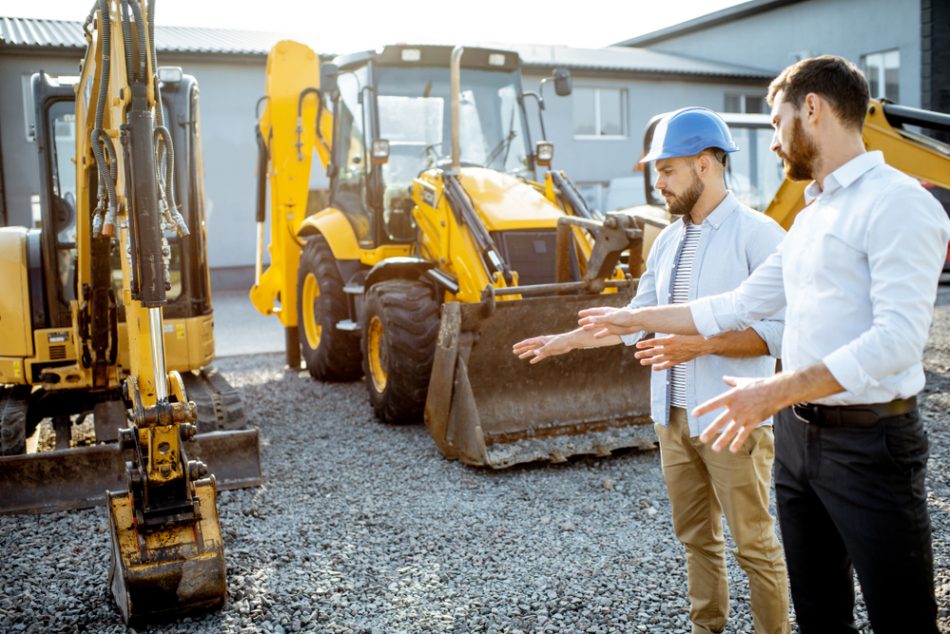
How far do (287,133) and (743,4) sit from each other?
68.9ft

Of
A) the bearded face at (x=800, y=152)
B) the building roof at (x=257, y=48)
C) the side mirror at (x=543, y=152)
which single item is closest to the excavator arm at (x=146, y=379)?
the bearded face at (x=800, y=152)

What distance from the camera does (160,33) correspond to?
20.8 m

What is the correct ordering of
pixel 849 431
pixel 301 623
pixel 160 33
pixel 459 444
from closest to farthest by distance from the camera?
1. pixel 849 431
2. pixel 301 623
3. pixel 459 444
4. pixel 160 33

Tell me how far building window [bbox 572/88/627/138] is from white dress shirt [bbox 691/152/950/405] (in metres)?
20.5

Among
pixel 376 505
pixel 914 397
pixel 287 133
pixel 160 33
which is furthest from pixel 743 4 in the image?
pixel 914 397

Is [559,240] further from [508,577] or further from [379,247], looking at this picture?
[508,577]

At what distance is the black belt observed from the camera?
2.16 m

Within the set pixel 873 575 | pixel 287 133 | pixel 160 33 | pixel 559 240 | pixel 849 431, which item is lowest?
pixel 873 575

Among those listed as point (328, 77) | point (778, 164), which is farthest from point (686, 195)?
point (778, 164)

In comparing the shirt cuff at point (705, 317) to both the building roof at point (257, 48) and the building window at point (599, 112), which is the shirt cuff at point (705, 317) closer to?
the building roof at point (257, 48)

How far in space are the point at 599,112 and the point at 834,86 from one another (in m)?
21.0

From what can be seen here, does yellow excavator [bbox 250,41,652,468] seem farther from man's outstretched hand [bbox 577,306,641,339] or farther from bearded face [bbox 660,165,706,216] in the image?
man's outstretched hand [bbox 577,306,641,339]

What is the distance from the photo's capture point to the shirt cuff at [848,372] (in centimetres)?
197

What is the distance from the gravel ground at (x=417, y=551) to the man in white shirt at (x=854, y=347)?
1.44 metres
